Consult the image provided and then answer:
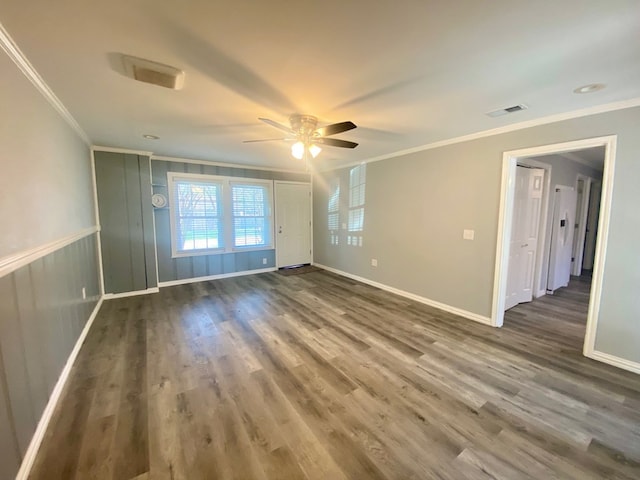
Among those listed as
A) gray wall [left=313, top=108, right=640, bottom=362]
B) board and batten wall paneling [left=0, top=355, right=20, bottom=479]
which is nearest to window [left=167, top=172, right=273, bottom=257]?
gray wall [left=313, top=108, right=640, bottom=362]

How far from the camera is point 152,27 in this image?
144cm

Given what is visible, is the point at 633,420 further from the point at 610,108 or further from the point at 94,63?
the point at 94,63

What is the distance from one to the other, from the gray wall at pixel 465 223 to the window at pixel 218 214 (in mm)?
1795

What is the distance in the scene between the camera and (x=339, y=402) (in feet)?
6.60

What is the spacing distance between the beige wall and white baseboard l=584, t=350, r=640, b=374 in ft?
15.2

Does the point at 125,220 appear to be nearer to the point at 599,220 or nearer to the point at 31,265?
the point at 31,265

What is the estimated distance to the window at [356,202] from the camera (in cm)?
513

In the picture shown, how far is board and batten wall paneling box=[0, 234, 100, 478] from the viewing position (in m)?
1.32

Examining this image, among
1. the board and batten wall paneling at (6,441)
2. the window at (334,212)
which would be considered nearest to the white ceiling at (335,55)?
the board and batten wall paneling at (6,441)

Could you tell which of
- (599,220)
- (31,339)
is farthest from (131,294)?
(599,220)

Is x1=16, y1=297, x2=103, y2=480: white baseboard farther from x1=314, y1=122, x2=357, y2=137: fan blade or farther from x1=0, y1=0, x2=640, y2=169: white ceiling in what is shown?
x1=314, y1=122, x2=357, y2=137: fan blade

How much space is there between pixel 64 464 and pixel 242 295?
9.79 ft

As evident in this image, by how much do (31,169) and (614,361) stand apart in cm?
511

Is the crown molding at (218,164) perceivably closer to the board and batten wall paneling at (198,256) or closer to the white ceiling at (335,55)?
the board and batten wall paneling at (198,256)
